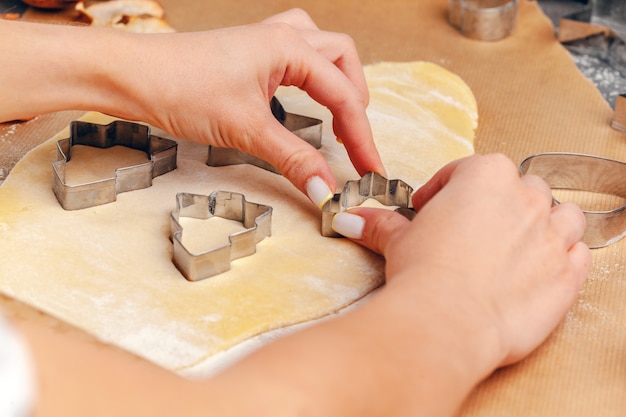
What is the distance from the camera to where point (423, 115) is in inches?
57.9

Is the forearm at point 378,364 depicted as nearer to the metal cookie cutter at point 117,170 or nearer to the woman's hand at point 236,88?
the woman's hand at point 236,88

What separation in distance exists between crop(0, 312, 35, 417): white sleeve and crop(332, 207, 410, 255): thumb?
0.52 meters

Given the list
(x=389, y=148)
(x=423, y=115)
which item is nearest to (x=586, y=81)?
(x=423, y=115)

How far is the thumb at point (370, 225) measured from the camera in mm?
1032

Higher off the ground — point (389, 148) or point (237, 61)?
point (237, 61)

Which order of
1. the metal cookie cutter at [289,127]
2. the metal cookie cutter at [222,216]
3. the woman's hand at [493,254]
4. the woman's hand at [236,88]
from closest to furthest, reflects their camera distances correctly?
1. the woman's hand at [493,254]
2. the metal cookie cutter at [222,216]
3. the woman's hand at [236,88]
4. the metal cookie cutter at [289,127]

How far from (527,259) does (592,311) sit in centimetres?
20

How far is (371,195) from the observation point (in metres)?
1.20

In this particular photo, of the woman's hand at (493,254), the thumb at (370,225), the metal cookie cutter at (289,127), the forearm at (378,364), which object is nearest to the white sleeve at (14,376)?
the forearm at (378,364)

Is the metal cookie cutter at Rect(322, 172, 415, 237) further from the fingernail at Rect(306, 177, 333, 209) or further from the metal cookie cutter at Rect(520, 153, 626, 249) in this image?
the metal cookie cutter at Rect(520, 153, 626, 249)

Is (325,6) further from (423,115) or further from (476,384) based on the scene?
(476,384)

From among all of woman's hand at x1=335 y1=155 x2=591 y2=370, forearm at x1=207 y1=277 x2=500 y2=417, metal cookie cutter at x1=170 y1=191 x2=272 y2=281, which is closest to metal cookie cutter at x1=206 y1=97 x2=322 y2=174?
metal cookie cutter at x1=170 y1=191 x2=272 y2=281

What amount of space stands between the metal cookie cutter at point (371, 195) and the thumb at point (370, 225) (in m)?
0.02

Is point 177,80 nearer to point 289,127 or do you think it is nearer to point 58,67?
point 58,67
